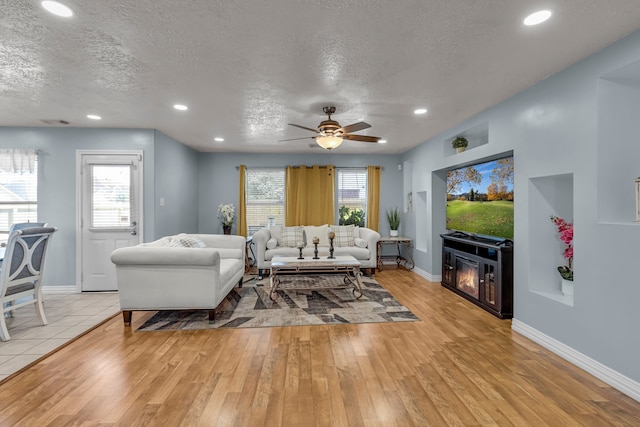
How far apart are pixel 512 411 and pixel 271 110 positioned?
3.62m

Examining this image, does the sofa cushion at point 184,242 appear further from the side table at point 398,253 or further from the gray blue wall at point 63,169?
the side table at point 398,253

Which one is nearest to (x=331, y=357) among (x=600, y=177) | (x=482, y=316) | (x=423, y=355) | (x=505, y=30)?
(x=423, y=355)

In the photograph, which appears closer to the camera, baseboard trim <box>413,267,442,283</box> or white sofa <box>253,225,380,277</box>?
baseboard trim <box>413,267,442,283</box>

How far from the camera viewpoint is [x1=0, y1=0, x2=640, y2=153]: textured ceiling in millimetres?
1882

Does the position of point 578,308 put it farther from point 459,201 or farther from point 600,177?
point 459,201

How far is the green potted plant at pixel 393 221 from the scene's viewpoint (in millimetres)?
6781

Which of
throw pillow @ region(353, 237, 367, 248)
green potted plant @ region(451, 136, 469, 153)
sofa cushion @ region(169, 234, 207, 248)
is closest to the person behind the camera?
sofa cushion @ region(169, 234, 207, 248)

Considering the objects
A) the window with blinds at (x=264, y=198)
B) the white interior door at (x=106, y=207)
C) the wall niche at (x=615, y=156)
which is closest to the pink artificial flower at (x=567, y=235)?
the wall niche at (x=615, y=156)

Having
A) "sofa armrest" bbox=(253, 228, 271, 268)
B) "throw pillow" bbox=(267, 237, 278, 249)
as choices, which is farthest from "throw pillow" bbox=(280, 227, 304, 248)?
"sofa armrest" bbox=(253, 228, 271, 268)

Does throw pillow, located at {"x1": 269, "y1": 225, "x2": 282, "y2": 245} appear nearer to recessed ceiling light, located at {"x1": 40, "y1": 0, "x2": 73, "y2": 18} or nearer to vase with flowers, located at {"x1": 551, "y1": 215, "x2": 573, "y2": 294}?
vase with flowers, located at {"x1": 551, "y1": 215, "x2": 573, "y2": 294}

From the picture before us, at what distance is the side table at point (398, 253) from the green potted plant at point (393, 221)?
0.83ft

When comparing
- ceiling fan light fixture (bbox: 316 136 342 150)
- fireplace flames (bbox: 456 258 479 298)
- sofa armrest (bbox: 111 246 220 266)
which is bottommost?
fireplace flames (bbox: 456 258 479 298)

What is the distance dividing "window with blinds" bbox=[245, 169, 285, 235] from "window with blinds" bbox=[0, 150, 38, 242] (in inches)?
139

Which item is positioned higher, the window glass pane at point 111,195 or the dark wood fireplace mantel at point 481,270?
the window glass pane at point 111,195
